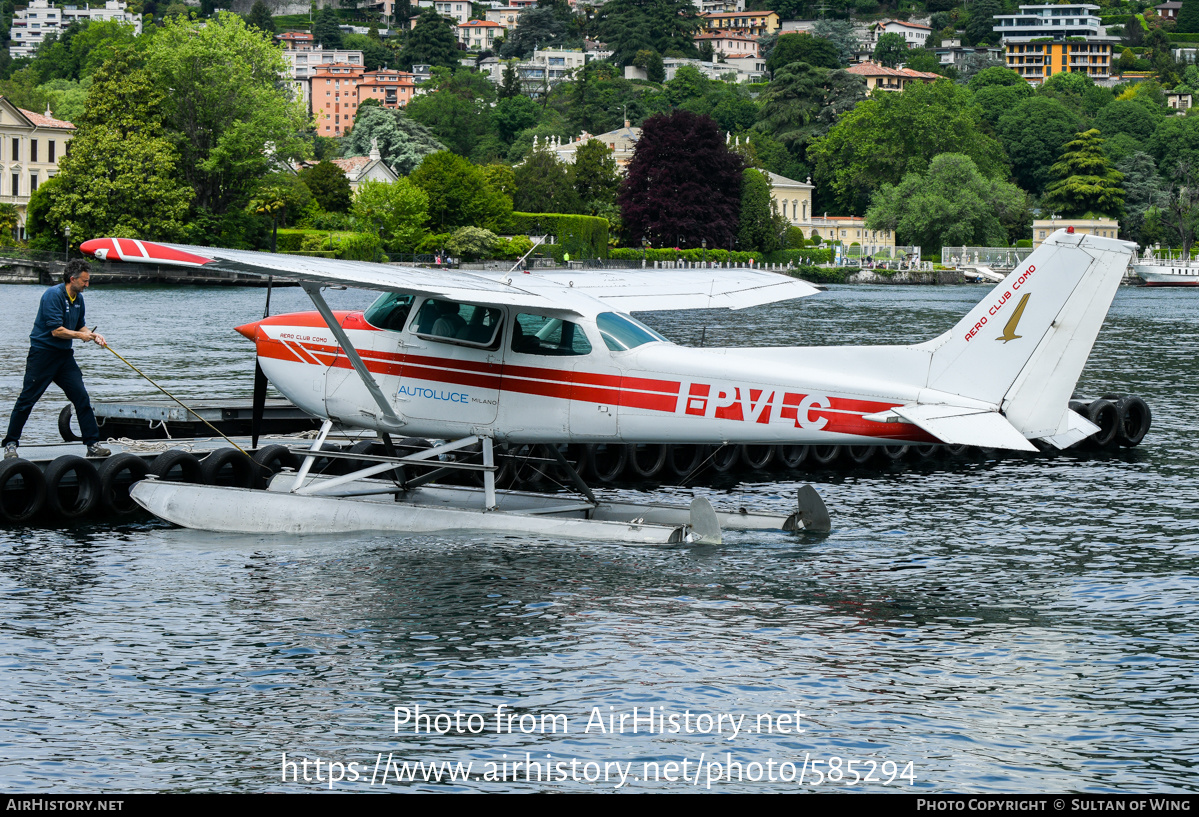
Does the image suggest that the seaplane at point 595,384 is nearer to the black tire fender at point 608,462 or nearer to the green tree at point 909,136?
the black tire fender at point 608,462

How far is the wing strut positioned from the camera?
13507 mm

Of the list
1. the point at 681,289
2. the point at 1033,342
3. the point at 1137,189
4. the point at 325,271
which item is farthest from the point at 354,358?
the point at 1137,189

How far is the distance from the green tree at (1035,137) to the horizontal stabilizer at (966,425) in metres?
178

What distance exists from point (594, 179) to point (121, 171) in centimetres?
5964

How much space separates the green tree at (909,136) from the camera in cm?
15800

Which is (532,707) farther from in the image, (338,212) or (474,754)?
(338,212)

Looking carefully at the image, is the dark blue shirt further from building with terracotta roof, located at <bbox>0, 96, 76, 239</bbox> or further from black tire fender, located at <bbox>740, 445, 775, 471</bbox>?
building with terracotta roof, located at <bbox>0, 96, 76, 239</bbox>

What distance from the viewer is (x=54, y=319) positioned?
49.5 feet

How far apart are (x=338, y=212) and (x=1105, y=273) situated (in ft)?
369

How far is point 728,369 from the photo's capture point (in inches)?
529

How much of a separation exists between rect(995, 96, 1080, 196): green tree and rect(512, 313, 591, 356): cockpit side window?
587 feet

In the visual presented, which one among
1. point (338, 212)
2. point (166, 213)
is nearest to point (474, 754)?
point (166, 213)

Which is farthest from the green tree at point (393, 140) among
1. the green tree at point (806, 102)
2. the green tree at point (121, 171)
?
the green tree at point (121, 171)

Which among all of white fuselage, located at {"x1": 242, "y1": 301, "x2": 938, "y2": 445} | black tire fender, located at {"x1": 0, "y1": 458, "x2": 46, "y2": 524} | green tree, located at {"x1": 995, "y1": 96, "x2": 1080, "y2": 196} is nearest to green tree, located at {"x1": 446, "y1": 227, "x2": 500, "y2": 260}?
green tree, located at {"x1": 995, "y1": 96, "x2": 1080, "y2": 196}
